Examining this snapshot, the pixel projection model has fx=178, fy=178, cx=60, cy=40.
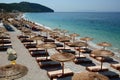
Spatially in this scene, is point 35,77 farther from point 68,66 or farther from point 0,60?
point 0,60

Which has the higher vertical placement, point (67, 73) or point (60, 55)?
point (60, 55)

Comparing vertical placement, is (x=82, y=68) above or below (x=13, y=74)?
below

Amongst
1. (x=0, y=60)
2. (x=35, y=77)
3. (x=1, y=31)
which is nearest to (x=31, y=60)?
(x=0, y=60)

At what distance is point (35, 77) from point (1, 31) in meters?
14.2

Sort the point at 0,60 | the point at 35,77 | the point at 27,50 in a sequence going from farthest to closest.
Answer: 1. the point at 27,50
2. the point at 0,60
3. the point at 35,77

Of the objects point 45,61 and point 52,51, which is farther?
point 52,51

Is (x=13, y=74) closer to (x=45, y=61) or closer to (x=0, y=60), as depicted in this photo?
(x=45, y=61)

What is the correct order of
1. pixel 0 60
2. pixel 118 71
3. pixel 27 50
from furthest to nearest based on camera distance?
pixel 27 50, pixel 0 60, pixel 118 71

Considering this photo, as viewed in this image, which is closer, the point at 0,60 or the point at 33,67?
the point at 33,67

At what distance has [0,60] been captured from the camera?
1698 cm

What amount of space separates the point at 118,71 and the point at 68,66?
13.9ft

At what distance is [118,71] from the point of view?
14789 mm

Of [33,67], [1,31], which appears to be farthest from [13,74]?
[1,31]

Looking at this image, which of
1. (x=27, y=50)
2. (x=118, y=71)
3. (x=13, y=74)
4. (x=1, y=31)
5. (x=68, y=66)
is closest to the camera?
(x=13, y=74)
